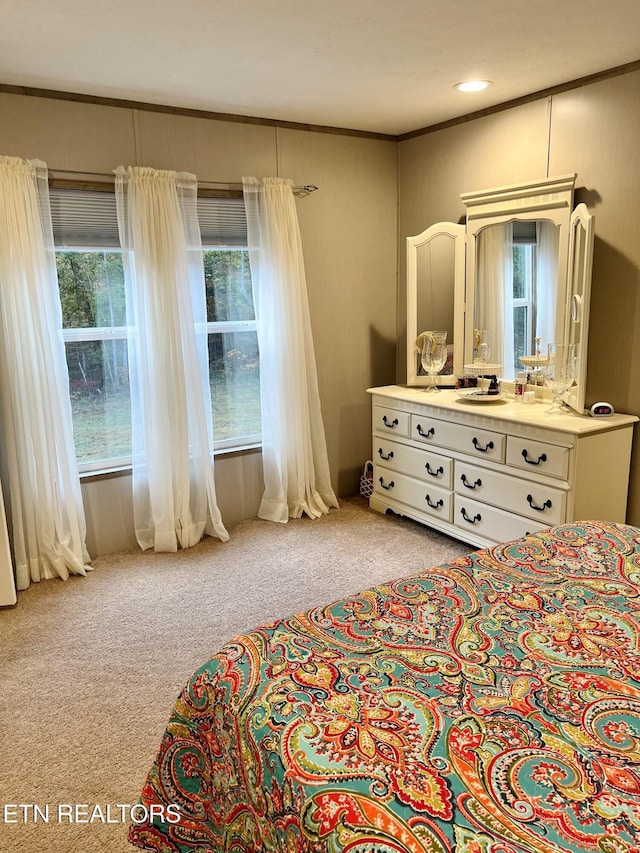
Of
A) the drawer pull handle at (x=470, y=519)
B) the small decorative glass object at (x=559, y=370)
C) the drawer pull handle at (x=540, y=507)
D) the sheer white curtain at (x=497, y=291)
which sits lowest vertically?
the drawer pull handle at (x=470, y=519)

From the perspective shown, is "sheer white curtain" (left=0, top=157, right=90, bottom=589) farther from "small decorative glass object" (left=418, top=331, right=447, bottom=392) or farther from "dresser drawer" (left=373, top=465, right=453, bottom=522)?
"small decorative glass object" (left=418, top=331, right=447, bottom=392)

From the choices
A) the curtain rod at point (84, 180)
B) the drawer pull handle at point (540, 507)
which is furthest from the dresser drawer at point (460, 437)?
the curtain rod at point (84, 180)

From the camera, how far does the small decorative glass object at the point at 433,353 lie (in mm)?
4016

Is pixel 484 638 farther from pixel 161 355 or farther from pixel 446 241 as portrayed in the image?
pixel 446 241

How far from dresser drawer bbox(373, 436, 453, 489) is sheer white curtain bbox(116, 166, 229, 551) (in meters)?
1.09

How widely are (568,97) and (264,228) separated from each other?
178 cm

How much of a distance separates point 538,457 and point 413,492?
39.0 inches

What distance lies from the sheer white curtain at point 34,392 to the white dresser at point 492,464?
1.88 m

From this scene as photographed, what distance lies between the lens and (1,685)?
2531mm

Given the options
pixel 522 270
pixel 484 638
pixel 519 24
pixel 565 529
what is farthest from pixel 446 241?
pixel 484 638

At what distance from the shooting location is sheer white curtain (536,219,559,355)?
3.46 m

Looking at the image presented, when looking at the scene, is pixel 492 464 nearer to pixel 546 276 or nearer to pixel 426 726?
pixel 546 276

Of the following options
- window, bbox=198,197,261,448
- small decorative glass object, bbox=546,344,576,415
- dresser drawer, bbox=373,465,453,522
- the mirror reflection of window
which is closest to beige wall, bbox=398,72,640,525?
small decorative glass object, bbox=546,344,576,415

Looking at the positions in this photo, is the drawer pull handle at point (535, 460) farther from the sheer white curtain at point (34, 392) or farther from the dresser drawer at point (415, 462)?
the sheer white curtain at point (34, 392)
